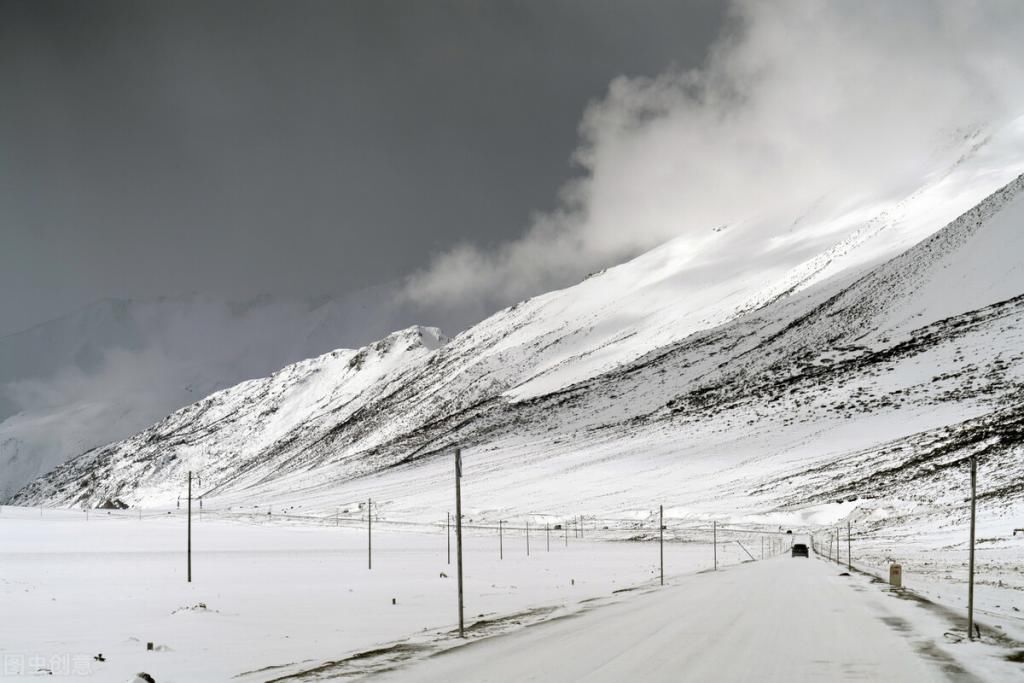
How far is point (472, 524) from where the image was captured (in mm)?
128375

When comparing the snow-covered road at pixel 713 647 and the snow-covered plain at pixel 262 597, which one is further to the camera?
the snow-covered plain at pixel 262 597

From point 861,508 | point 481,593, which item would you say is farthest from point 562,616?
point 861,508

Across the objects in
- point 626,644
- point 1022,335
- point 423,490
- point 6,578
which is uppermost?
point 1022,335

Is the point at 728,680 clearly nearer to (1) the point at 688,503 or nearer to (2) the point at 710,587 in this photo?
(2) the point at 710,587

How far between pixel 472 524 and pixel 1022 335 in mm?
112131

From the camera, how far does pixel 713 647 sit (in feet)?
64.5

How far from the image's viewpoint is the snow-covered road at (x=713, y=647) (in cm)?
1630

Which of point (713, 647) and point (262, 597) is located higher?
point (713, 647)

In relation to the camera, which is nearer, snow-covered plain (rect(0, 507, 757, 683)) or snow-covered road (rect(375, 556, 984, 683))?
snow-covered road (rect(375, 556, 984, 683))

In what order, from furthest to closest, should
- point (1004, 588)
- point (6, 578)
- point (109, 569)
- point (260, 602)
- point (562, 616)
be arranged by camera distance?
point (109, 569) → point (6, 578) → point (1004, 588) → point (260, 602) → point (562, 616)

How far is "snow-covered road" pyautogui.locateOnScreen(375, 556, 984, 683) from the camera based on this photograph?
16297 millimetres

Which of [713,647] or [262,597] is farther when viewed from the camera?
[262,597]

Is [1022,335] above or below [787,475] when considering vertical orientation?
above

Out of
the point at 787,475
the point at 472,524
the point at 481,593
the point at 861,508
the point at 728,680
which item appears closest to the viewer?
the point at 728,680
